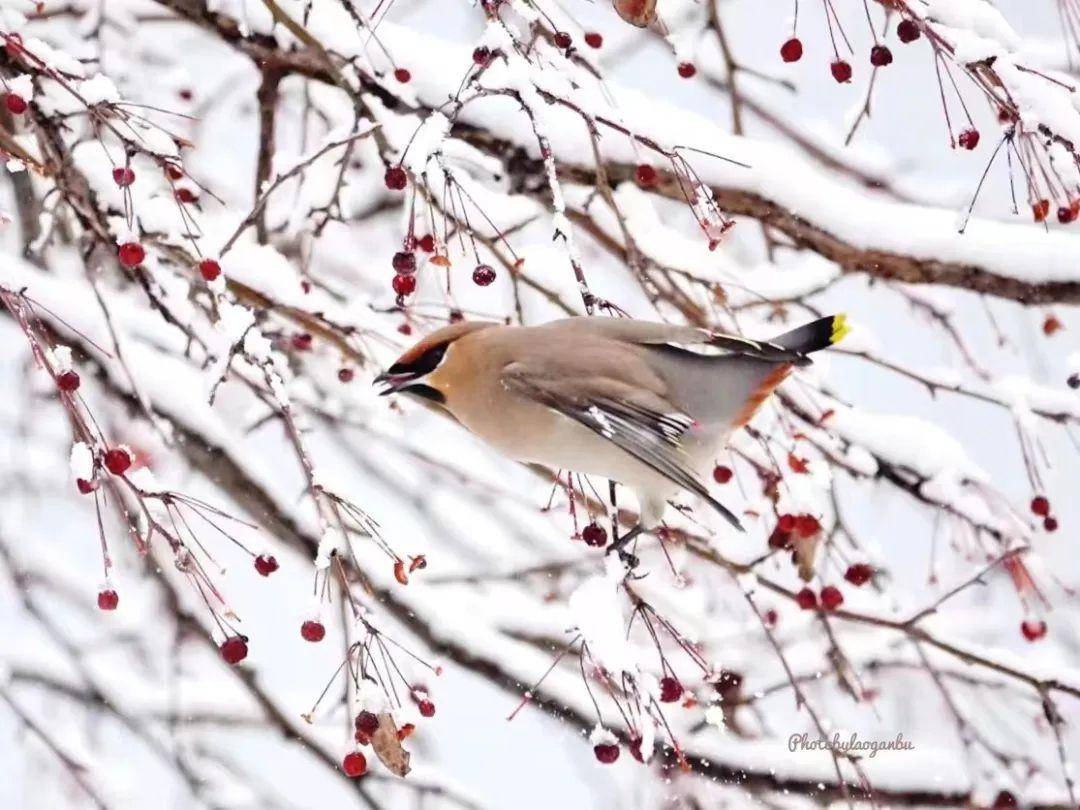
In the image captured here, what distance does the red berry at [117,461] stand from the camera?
1.86m

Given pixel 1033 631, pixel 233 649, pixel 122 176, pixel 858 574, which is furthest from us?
pixel 1033 631

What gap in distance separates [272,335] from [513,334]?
0.70 metres

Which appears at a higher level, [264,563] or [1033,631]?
[1033,631]

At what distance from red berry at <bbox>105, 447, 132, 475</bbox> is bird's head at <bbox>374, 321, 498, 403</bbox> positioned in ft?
1.88

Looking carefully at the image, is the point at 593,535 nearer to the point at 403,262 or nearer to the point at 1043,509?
the point at 403,262

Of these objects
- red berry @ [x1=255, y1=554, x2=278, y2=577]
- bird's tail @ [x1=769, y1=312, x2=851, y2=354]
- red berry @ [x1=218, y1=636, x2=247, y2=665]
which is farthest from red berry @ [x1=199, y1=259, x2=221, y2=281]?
bird's tail @ [x1=769, y1=312, x2=851, y2=354]

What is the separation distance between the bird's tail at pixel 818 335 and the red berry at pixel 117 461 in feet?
4.27

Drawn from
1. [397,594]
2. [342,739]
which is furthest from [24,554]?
[397,594]

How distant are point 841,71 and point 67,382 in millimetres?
1538

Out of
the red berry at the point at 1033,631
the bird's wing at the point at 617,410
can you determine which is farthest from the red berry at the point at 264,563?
the red berry at the point at 1033,631

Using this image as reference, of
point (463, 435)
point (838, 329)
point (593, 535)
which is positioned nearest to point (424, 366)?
point (593, 535)

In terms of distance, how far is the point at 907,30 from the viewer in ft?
7.38

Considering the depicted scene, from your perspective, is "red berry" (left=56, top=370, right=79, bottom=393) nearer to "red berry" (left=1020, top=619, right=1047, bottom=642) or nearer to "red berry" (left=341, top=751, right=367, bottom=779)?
"red berry" (left=341, top=751, right=367, bottom=779)

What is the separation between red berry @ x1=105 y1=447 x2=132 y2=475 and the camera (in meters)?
1.86
